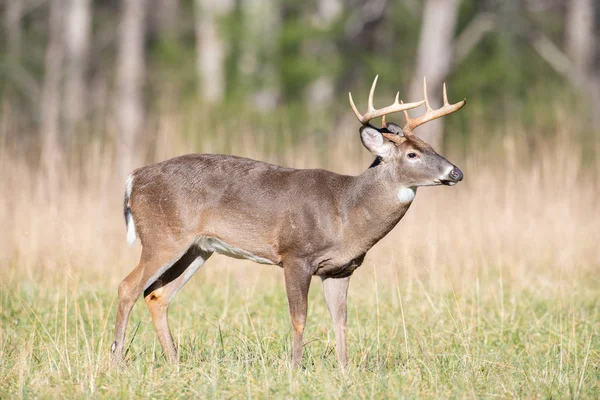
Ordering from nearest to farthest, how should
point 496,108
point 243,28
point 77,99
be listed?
point 496,108
point 243,28
point 77,99

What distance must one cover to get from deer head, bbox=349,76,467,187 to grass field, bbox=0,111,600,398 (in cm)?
71

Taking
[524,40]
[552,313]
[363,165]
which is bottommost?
[552,313]

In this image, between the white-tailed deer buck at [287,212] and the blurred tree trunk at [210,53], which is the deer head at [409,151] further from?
the blurred tree trunk at [210,53]

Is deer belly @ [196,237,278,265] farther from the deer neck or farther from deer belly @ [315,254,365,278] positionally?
the deer neck

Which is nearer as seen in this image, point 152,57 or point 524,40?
point 524,40

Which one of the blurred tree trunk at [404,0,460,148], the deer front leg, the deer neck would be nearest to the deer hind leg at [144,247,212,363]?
the deer front leg

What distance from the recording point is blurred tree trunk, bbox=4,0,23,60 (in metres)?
25.8

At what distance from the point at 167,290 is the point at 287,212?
0.95m

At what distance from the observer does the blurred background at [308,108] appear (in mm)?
8992

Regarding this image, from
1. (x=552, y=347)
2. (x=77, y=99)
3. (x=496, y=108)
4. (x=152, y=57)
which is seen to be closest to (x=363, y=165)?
(x=552, y=347)

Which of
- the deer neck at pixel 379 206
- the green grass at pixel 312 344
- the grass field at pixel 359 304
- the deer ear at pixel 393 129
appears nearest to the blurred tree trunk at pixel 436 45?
the grass field at pixel 359 304

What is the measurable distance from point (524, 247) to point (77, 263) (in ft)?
13.2

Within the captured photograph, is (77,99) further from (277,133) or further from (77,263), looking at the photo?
(77,263)

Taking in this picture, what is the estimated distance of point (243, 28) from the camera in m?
19.5
